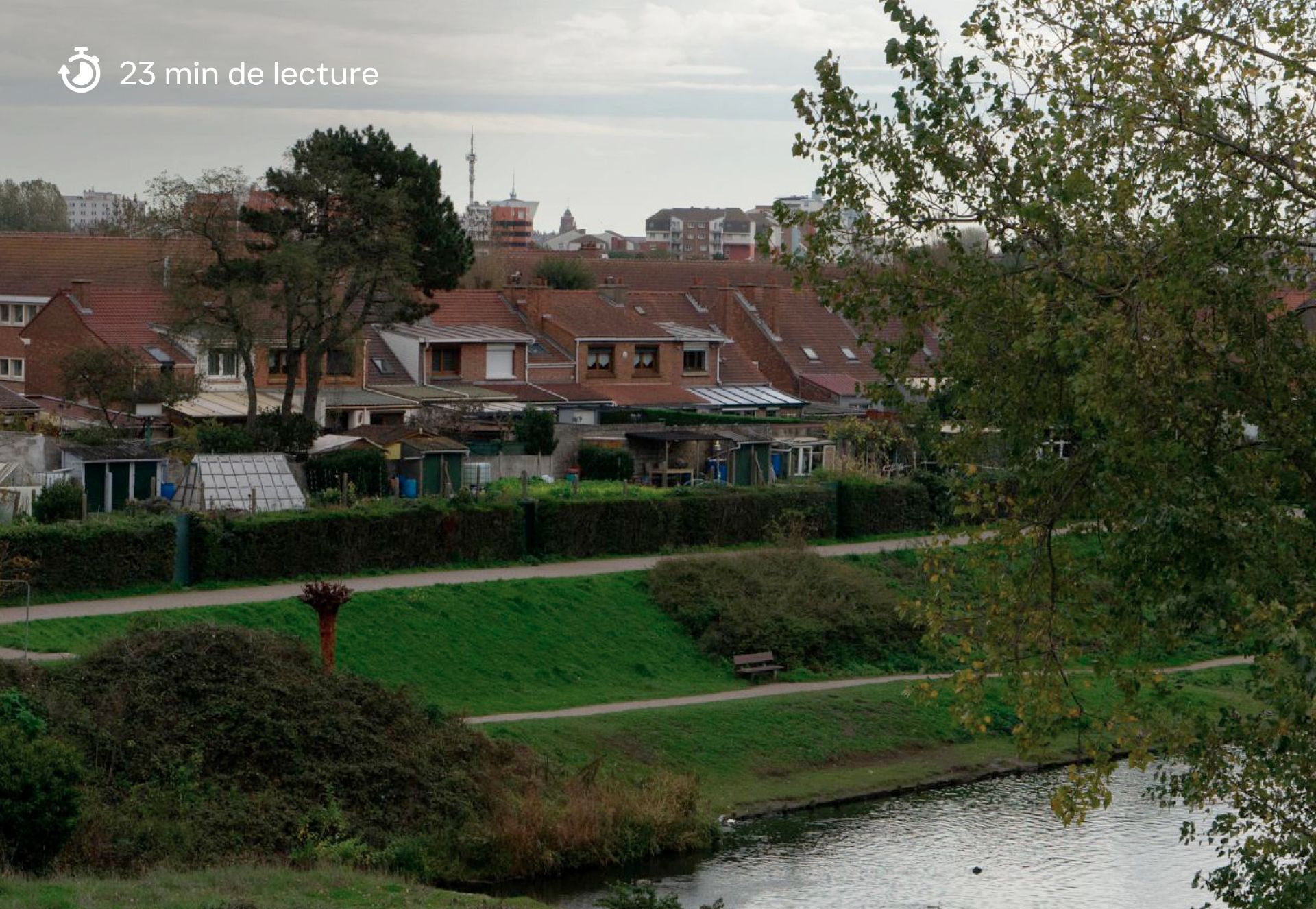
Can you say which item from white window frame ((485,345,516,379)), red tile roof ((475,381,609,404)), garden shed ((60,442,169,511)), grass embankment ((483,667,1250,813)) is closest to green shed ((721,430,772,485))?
red tile roof ((475,381,609,404))

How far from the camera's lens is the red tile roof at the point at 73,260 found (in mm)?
67750

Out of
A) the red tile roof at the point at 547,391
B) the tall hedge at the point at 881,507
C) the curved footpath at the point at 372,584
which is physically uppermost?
the red tile roof at the point at 547,391

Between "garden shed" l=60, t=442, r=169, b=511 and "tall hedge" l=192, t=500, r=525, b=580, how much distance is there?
587 cm

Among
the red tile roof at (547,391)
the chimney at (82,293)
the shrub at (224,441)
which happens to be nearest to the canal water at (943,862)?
the shrub at (224,441)

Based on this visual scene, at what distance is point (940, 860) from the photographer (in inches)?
902

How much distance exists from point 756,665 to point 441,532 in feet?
25.2

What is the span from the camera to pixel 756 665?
108 ft

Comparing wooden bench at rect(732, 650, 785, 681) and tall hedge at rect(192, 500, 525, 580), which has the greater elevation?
tall hedge at rect(192, 500, 525, 580)

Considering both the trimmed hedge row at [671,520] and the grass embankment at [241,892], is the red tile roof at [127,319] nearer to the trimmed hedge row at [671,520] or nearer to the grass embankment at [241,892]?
the trimmed hedge row at [671,520]

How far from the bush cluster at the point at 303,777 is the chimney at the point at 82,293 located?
1393 inches

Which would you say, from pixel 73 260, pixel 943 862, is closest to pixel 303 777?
pixel 943 862

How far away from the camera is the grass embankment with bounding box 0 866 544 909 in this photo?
1477 cm

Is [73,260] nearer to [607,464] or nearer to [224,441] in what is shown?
[224,441]

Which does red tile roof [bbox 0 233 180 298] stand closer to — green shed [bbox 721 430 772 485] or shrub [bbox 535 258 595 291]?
shrub [bbox 535 258 595 291]
